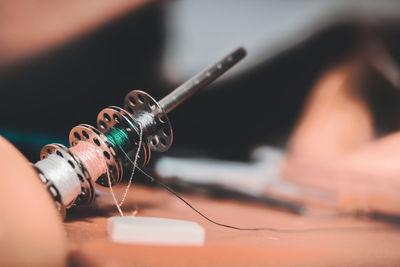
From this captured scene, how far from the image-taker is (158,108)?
0.53 metres

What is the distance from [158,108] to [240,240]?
9.8 inches

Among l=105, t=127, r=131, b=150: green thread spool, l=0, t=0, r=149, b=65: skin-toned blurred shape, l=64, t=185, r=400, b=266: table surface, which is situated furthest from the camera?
l=0, t=0, r=149, b=65: skin-toned blurred shape

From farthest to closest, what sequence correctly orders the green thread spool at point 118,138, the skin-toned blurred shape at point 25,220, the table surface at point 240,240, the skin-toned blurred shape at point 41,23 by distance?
1. the skin-toned blurred shape at point 41,23
2. the green thread spool at point 118,138
3. the table surface at point 240,240
4. the skin-toned blurred shape at point 25,220

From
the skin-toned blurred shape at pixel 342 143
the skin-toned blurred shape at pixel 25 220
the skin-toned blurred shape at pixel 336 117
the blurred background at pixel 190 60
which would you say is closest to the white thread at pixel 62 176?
the skin-toned blurred shape at pixel 25 220

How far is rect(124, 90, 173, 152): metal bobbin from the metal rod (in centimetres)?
2

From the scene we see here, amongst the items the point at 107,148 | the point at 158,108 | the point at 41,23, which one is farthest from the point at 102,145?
A: the point at 41,23

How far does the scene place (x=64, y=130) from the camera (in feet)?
3.16

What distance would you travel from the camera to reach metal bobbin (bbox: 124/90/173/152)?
528 mm

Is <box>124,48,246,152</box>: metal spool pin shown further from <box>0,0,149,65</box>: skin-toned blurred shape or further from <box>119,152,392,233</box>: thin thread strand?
<box>0,0,149,65</box>: skin-toned blurred shape

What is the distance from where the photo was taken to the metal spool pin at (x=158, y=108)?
0.53 metres

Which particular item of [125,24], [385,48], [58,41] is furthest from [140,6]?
[385,48]

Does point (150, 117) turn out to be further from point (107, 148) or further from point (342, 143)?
point (342, 143)

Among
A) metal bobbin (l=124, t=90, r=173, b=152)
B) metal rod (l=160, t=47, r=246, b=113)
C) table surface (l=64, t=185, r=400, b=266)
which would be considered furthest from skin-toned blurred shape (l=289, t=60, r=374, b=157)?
metal bobbin (l=124, t=90, r=173, b=152)

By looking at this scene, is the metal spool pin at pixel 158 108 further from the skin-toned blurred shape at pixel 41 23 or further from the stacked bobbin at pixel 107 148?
the skin-toned blurred shape at pixel 41 23
